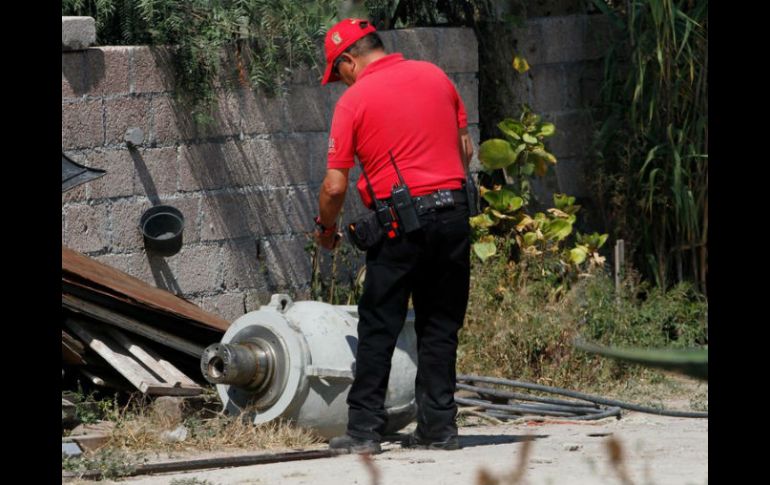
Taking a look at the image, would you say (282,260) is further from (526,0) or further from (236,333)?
(526,0)

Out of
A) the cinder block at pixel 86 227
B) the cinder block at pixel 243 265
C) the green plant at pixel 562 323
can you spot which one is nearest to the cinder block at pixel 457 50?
the green plant at pixel 562 323

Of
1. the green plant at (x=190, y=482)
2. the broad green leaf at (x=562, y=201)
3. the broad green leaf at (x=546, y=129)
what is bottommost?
the green plant at (x=190, y=482)

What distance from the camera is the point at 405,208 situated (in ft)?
17.5

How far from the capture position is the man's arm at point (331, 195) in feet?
17.7

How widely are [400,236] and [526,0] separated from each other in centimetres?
400

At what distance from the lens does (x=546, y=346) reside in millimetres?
7258

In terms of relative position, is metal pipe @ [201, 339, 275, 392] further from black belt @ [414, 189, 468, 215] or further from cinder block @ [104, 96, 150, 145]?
cinder block @ [104, 96, 150, 145]

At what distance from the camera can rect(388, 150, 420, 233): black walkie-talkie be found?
210 inches

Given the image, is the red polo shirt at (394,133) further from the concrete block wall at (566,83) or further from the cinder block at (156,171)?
the concrete block wall at (566,83)

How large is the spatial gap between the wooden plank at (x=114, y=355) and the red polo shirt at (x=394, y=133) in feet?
4.44

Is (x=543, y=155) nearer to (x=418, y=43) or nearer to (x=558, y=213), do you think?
(x=558, y=213)

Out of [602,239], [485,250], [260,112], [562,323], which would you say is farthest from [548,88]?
[260,112]

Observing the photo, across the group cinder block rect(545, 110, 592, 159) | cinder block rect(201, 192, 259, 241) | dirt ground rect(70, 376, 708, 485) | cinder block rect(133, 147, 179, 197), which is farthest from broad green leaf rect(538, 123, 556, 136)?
cinder block rect(133, 147, 179, 197)
